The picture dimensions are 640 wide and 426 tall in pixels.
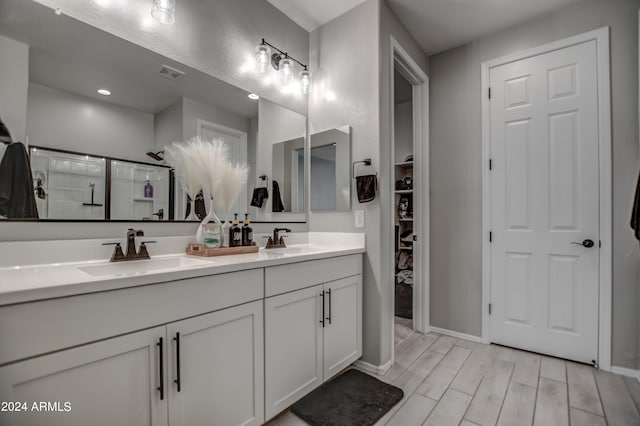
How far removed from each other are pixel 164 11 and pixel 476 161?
260 cm

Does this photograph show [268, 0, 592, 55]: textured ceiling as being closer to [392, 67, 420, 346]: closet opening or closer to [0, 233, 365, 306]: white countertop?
[392, 67, 420, 346]: closet opening

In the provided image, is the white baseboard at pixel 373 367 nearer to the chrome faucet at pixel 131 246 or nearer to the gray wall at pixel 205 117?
the chrome faucet at pixel 131 246

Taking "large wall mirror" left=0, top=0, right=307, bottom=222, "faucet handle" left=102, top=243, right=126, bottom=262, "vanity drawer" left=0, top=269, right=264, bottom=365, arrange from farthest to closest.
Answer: "faucet handle" left=102, top=243, right=126, bottom=262 → "large wall mirror" left=0, top=0, right=307, bottom=222 → "vanity drawer" left=0, top=269, right=264, bottom=365

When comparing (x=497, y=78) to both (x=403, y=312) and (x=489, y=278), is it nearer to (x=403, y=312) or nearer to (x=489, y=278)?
(x=489, y=278)

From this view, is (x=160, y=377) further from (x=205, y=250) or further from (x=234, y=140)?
(x=234, y=140)

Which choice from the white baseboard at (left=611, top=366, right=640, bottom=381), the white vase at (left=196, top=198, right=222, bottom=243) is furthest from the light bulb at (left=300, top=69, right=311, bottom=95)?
the white baseboard at (left=611, top=366, right=640, bottom=381)

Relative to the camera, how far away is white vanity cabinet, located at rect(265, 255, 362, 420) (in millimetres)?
1511

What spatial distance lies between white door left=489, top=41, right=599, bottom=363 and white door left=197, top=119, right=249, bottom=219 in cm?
213

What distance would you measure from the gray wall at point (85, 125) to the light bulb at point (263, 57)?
897 millimetres

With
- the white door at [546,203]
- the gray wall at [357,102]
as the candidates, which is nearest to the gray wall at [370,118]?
the gray wall at [357,102]

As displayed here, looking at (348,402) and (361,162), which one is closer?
(348,402)

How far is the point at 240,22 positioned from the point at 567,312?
326 centimetres

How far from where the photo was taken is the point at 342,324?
78.4 inches

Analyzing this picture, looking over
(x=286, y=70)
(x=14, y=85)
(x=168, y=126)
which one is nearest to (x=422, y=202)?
(x=286, y=70)
